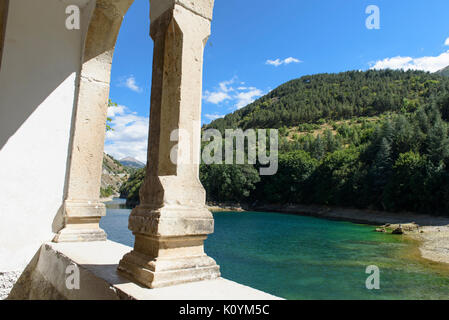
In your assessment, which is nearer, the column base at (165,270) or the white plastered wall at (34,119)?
the column base at (165,270)

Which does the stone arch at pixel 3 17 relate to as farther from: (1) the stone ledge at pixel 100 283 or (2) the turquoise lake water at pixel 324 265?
(2) the turquoise lake water at pixel 324 265

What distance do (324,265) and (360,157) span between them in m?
30.5

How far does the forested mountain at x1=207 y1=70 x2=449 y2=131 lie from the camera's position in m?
82.6

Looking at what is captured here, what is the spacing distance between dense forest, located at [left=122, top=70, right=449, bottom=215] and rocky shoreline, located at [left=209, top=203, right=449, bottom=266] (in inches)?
46.8

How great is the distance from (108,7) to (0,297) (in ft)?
13.7

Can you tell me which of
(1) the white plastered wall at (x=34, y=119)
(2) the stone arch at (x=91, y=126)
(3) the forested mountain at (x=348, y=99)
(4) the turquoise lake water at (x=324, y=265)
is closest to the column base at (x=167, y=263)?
(2) the stone arch at (x=91, y=126)

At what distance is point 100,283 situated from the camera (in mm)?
2516

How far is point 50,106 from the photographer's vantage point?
14.9ft

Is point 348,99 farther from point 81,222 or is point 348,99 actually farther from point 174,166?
point 174,166

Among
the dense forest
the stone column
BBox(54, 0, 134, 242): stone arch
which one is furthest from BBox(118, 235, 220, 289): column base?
the dense forest

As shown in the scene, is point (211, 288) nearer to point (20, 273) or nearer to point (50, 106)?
point (20, 273)

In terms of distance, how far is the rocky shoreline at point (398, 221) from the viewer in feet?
60.2

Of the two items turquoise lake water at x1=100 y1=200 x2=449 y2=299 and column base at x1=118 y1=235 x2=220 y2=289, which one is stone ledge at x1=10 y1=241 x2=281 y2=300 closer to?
column base at x1=118 y1=235 x2=220 y2=289

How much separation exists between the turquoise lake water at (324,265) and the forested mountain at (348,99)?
214 feet
